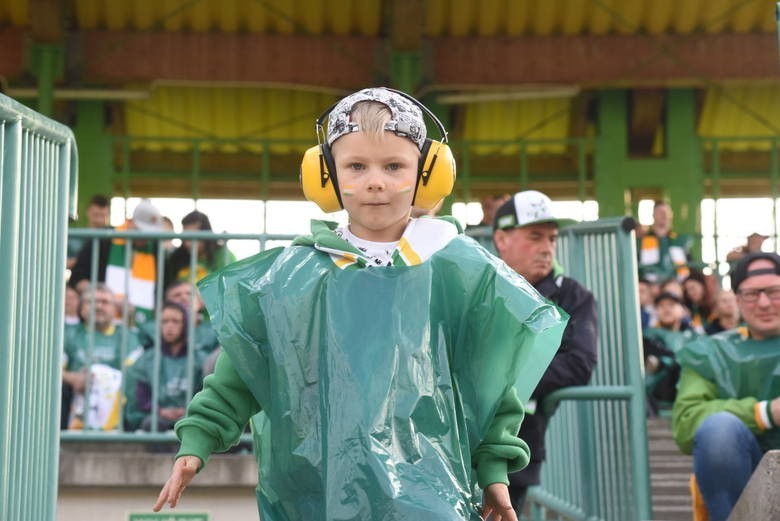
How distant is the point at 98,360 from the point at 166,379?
359 millimetres

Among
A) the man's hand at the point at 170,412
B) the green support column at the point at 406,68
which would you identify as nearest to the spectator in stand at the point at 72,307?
the man's hand at the point at 170,412

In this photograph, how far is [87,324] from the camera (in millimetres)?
7078

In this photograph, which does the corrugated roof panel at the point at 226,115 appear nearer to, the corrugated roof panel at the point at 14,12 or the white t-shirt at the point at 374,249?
the corrugated roof panel at the point at 14,12

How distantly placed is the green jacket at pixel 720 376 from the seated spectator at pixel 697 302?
14.6 ft

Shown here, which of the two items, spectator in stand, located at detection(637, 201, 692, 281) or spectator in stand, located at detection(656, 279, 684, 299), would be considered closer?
spectator in stand, located at detection(656, 279, 684, 299)

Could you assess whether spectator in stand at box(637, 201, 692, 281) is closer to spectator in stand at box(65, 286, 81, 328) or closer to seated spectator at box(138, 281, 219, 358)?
seated spectator at box(138, 281, 219, 358)

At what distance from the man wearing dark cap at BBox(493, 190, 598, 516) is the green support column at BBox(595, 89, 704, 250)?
8868 mm

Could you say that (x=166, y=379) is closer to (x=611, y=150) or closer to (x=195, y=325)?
(x=195, y=325)

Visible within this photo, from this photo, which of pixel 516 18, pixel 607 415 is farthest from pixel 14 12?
pixel 607 415

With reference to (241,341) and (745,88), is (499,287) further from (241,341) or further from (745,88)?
(745,88)

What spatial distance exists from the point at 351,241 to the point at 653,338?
18.8 ft

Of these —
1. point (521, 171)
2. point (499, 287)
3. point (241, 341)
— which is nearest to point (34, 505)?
point (241, 341)

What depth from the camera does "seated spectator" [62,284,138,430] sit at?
702 cm

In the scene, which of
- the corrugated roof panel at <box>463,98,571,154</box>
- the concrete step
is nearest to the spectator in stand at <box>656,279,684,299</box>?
the concrete step
